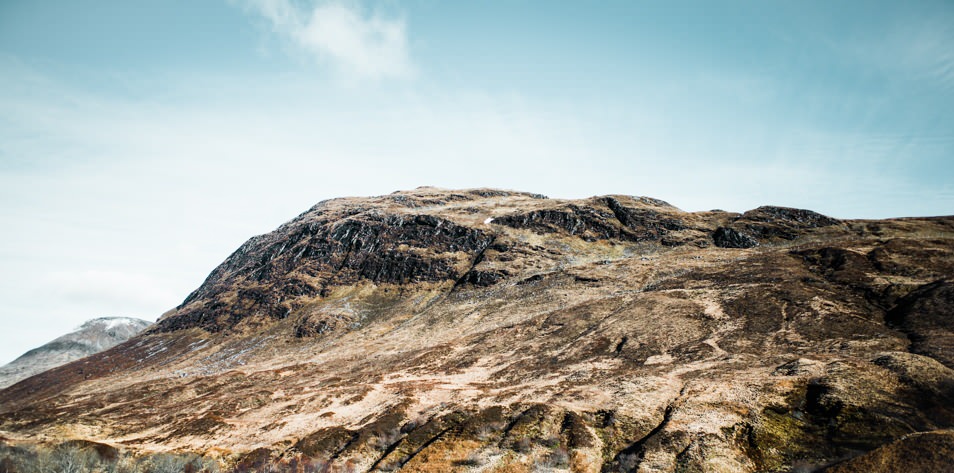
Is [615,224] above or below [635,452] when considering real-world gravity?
above

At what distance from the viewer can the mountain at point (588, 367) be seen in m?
36.5

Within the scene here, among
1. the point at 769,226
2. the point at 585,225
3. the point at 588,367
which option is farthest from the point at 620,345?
the point at 585,225

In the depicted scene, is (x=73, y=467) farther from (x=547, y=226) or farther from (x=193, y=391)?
(x=547, y=226)

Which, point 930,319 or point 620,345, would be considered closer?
point 930,319

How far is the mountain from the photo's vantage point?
36.5 meters

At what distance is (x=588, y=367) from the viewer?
221ft

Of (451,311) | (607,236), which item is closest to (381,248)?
(451,311)

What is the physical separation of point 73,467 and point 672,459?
55392mm

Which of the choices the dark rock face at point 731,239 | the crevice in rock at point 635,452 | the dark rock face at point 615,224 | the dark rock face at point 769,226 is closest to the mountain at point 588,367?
the crevice in rock at point 635,452

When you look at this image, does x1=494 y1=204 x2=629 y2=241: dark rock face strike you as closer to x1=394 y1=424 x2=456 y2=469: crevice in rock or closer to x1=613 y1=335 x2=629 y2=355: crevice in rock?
x1=613 y1=335 x2=629 y2=355: crevice in rock

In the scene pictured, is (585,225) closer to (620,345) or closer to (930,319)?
(620,345)

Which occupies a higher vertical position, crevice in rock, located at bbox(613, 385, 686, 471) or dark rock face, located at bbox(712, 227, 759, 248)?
dark rock face, located at bbox(712, 227, 759, 248)

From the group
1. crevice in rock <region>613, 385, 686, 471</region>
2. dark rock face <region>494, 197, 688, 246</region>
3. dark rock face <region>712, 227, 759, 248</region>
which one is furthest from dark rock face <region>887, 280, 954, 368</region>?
dark rock face <region>494, 197, 688, 246</region>

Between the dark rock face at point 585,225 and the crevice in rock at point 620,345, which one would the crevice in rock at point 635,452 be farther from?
the dark rock face at point 585,225
